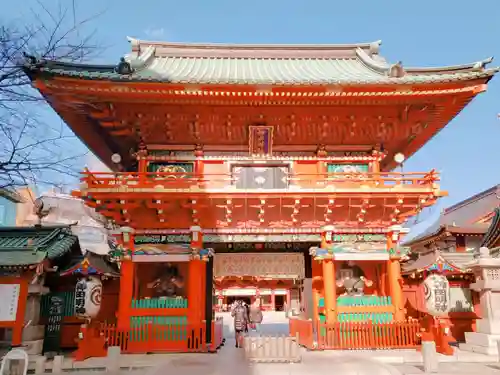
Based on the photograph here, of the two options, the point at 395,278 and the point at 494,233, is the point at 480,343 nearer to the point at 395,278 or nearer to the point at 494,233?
the point at 395,278

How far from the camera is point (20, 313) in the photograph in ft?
33.1

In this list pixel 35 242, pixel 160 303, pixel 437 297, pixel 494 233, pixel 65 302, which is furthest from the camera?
pixel 494 233

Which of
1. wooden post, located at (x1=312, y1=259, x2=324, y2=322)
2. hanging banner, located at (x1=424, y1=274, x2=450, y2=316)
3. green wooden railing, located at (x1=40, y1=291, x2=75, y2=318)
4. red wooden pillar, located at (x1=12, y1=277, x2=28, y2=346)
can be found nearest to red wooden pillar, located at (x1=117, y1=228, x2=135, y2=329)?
green wooden railing, located at (x1=40, y1=291, x2=75, y2=318)

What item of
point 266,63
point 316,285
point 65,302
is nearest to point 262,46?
point 266,63

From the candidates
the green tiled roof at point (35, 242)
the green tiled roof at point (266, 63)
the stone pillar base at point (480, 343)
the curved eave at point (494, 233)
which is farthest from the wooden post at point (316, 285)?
the green tiled roof at point (35, 242)

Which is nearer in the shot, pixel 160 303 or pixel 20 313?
pixel 20 313

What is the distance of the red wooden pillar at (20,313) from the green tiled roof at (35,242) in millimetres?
724

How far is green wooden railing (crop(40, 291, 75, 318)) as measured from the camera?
1185 cm

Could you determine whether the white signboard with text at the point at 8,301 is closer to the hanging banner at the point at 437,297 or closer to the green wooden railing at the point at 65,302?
the green wooden railing at the point at 65,302

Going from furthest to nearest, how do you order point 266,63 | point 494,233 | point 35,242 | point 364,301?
point 266,63
point 494,233
point 35,242
point 364,301

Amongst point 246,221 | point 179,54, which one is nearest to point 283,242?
point 246,221

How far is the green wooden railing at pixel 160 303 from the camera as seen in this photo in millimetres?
11875

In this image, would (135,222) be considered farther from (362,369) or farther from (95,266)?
(362,369)

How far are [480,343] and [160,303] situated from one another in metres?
9.65
